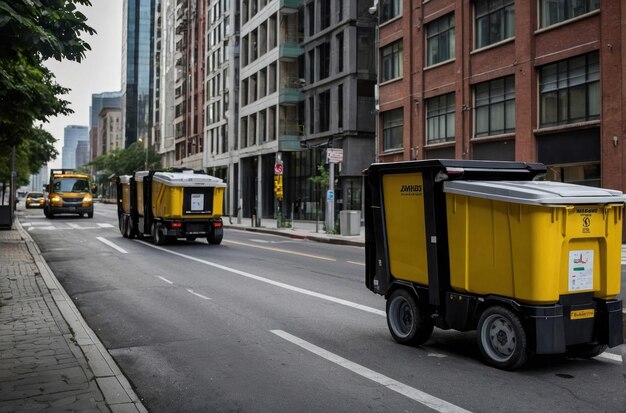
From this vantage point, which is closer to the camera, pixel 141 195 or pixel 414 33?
pixel 141 195

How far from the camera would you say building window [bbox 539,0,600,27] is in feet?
76.0

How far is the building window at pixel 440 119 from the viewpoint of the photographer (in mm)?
30766

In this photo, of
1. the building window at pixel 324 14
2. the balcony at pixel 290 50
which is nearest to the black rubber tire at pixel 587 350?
the building window at pixel 324 14

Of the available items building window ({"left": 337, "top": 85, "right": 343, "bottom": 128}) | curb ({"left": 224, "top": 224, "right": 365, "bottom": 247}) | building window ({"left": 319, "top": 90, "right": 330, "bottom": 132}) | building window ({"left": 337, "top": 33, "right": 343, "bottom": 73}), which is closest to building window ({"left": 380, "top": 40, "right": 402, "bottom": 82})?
building window ({"left": 337, "top": 85, "right": 343, "bottom": 128})

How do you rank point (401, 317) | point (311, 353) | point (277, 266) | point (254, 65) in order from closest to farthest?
point (311, 353) < point (401, 317) < point (277, 266) < point (254, 65)

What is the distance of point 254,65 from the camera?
178 feet

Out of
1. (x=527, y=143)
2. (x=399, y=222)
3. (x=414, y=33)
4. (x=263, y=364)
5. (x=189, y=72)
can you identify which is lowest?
(x=263, y=364)

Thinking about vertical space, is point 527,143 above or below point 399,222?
above

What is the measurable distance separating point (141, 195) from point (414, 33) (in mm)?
17788

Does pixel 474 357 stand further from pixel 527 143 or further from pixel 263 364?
pixel 527 143

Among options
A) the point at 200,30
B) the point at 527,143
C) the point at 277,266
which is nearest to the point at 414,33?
the point at 527,143

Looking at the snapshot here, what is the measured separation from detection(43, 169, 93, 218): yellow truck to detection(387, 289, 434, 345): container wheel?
40183mm

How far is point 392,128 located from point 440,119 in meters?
4.68

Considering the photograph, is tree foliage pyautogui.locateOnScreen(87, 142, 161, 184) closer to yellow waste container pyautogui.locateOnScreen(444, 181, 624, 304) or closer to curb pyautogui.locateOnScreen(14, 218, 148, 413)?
curb pyautogui.locateOnScreen(14, 218, 148, 413)
